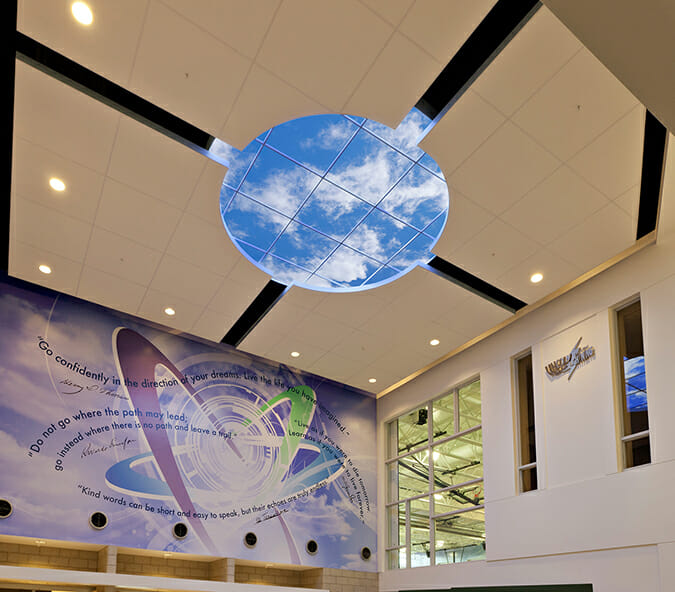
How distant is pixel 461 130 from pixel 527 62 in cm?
116

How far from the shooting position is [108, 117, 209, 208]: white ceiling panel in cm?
759

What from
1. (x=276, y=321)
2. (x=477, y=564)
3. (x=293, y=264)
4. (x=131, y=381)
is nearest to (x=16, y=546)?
(x=131, y=381)

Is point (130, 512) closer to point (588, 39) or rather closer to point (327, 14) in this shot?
point (327, 14)

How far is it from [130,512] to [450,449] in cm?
664

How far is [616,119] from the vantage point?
6961 mm

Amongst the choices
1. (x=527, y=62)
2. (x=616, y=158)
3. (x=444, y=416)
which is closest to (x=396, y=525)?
(x=444, y=416)

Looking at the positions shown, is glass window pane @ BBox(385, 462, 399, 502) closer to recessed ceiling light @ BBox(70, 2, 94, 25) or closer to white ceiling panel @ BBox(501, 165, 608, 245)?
white ceiling panel @ BBox(501, 165, 608, 245)

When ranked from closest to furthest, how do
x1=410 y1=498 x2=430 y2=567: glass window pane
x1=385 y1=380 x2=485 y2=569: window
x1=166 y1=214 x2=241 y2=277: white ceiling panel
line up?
x1=166 y1=214 x2=241 y2=277: white ceiling panel, x1=385 y1=380 x2=485 y2=569: window, x1=410 y1=498 x2=430 y2=567: glass window pane

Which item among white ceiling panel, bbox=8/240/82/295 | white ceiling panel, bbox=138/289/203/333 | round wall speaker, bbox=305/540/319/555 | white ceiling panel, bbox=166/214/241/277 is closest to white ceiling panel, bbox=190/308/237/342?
white ceiling panel, bbox=138/289/203/333

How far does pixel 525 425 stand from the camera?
36.9ft

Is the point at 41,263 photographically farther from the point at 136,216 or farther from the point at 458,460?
the point at 458,460

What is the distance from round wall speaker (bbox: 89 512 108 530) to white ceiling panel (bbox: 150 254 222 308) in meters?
4.20

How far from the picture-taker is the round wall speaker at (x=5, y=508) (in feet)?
33.2

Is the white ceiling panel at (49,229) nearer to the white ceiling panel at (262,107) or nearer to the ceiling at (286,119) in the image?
the ceiling at (286,119)
